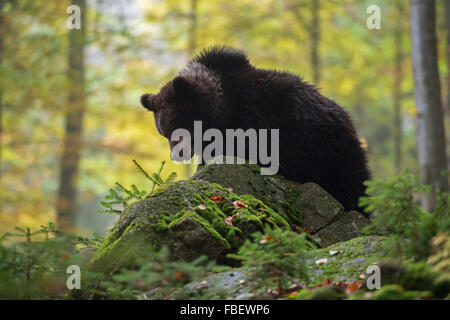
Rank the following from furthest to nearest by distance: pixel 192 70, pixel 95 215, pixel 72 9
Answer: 1. pixel 95 215
2. pixel 72 9
3. pixel 192 70

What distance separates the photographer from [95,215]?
102ft

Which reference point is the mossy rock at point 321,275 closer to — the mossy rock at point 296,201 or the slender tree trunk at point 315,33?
the mossy rock at point 296,201

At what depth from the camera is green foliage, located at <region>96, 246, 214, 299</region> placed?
259cm

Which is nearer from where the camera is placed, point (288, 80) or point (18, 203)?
point (288, 80)

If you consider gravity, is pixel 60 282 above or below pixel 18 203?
below

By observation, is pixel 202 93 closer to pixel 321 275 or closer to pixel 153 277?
pixel 321 275

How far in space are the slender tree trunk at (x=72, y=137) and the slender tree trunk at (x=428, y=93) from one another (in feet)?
27.3

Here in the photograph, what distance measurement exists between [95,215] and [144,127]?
59.7ft

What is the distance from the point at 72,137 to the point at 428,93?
9181mm

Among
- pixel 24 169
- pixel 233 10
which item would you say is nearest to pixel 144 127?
pixel 24 169

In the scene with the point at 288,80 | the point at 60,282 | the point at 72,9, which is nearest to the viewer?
the point at 60,282

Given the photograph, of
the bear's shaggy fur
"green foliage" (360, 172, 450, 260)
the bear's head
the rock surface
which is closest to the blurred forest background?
the bear's shaggy fur
